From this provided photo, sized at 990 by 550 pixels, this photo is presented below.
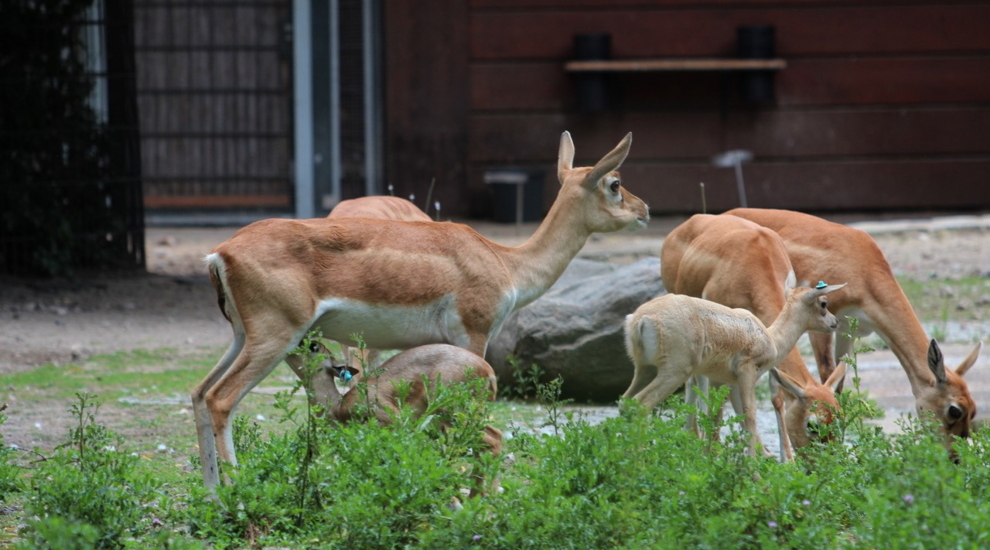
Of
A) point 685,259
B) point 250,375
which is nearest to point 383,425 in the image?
point 250,375

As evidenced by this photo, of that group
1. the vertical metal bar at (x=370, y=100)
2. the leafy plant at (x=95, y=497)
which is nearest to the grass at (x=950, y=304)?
the leafy plant at (x=95, y=497)

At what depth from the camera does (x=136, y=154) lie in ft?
39.2

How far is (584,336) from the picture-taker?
7387 mm

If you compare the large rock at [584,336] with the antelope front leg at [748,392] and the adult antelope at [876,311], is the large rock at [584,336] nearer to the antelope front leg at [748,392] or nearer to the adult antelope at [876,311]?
the adult antelope at [876,311]

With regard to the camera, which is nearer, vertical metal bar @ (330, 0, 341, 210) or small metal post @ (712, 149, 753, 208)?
small metal post @ (712, 149, 753, 208)

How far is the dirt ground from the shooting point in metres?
8.68

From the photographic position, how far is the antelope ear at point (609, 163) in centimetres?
584

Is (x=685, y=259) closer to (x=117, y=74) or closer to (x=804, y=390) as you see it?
(x=804, y=390)

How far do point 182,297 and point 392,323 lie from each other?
612cm

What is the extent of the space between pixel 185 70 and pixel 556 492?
1301 centimetres

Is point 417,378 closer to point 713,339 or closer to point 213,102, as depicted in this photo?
point 713,339

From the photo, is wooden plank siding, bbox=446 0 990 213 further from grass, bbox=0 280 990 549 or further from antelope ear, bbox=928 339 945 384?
grass, bbox=0 280 990 549

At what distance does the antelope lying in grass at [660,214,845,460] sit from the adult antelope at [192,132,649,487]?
0.68 metres

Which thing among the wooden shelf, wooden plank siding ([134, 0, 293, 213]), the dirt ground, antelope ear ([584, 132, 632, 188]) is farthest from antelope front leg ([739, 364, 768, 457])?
wooden plank siding ([134, 0, 293, 213])
